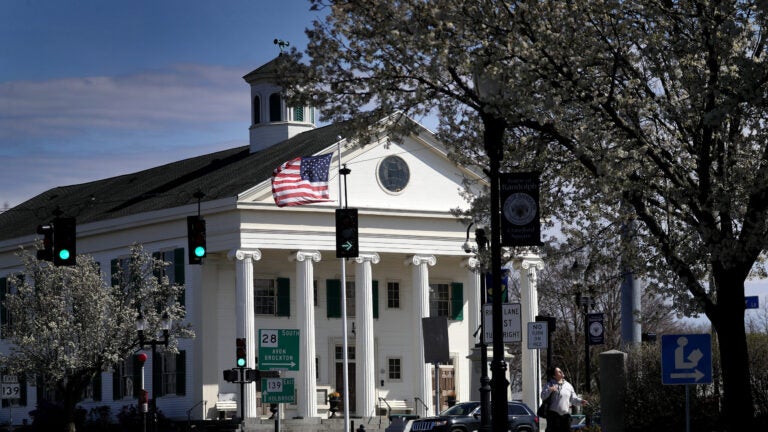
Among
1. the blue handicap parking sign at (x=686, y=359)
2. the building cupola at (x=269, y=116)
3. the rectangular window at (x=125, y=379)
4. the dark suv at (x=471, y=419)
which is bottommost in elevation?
the dark suv at (x=471, y=419)

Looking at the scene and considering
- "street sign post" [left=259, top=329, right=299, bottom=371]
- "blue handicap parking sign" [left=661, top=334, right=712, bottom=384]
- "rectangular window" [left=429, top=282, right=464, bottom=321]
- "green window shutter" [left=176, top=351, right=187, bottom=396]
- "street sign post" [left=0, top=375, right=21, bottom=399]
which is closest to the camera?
"blue handicap parking sign" [left=661, top=334, right=712, bottom=384]

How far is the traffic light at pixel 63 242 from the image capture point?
31000 mm

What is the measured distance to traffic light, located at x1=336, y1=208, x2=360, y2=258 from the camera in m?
34.4

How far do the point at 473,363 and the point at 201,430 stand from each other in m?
12.0

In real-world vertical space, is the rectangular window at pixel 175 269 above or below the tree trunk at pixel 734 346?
above

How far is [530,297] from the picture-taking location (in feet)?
197

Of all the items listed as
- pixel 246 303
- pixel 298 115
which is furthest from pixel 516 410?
pixel 298 115

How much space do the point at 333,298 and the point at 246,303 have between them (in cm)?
599

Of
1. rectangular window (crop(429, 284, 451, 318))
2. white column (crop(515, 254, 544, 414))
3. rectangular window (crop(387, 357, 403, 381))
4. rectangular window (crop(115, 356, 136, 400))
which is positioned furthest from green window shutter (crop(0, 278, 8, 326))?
white column (crop(515, 254, 544, 414))

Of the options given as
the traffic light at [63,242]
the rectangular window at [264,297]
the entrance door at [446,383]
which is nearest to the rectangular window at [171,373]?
the rectangular window at [264,297]

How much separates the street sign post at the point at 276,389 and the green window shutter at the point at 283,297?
892 inches

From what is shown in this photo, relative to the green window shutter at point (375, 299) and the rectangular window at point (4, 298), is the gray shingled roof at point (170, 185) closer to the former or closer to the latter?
the rectangular window at point (4, 298)

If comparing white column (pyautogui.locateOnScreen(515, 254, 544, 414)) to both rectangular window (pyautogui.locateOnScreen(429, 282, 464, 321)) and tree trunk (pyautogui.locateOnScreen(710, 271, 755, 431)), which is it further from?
tree trunk (pyautogui.locateOnScreen(710, 271, 755, 431))

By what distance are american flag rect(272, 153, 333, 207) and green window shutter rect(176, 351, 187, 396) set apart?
8.31 meters
